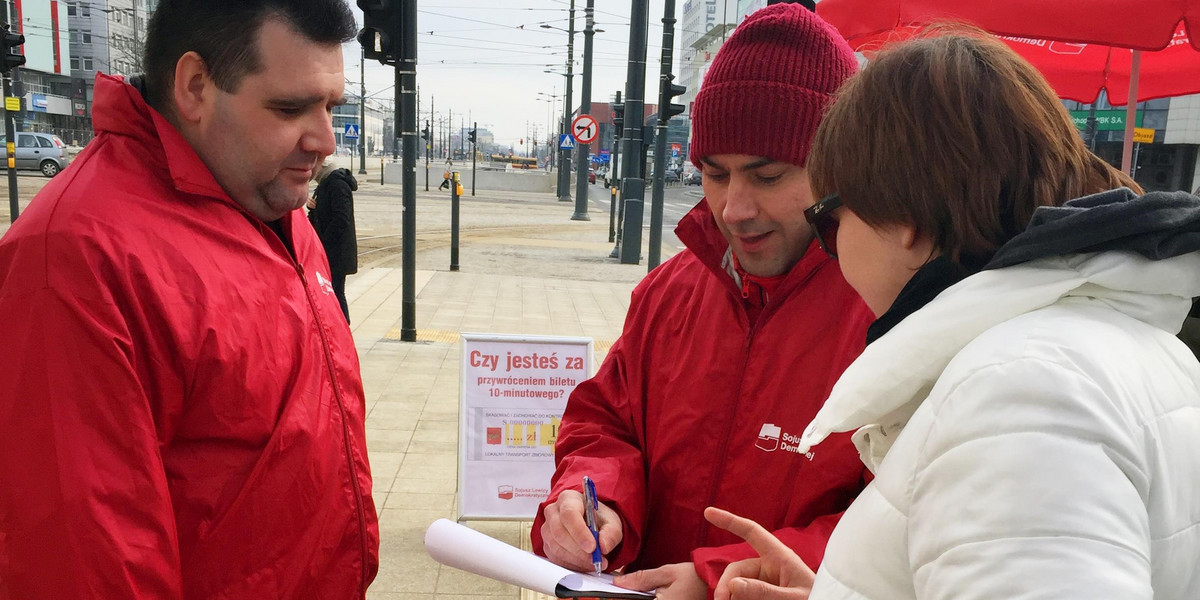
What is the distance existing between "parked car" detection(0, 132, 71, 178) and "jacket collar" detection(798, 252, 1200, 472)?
34.3 metres

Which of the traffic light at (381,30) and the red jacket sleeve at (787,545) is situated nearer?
the red jacket sleeve at (787,545)

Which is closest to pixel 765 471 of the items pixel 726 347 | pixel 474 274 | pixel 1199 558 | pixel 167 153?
pixel 726 347

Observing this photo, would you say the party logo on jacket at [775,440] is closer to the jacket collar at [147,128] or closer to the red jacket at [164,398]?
the red jacket at [164,398]

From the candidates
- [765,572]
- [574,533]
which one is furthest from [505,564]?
[765,572]

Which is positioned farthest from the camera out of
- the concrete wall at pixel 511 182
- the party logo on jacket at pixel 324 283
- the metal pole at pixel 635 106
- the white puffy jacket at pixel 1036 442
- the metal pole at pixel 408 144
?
the concrete wall at pixel 511 182

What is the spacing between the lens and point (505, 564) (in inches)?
61.9

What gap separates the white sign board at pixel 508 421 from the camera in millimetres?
4281

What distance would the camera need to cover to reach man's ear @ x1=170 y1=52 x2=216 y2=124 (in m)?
1.72

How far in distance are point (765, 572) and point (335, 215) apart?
21.3 feet

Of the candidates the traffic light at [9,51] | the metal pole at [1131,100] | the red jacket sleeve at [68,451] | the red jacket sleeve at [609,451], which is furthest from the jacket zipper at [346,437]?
the traffic light at [9,51]

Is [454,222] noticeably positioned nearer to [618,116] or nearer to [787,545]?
[618,116]

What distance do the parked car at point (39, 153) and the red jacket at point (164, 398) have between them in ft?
109

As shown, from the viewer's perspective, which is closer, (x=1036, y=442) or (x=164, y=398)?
(x=1036, y=442)

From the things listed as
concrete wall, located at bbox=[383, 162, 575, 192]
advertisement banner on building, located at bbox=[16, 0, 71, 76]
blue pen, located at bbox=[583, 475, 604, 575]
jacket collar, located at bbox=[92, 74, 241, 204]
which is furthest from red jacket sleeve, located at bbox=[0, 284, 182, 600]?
advertisement banner on building, located at bbox=[16, 0, 71, 76]
